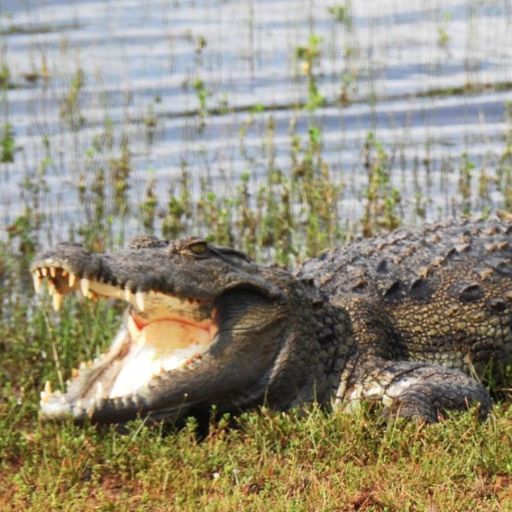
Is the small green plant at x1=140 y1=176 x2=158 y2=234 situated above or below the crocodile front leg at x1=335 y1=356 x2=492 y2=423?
above

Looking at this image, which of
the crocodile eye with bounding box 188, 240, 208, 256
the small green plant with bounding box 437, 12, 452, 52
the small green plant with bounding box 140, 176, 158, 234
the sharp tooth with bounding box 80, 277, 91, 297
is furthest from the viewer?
the small green plant with bounding box 437, 12, 452, 52

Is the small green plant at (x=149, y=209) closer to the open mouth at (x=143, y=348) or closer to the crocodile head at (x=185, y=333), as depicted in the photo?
the crocodile head at (x=185, y=333)

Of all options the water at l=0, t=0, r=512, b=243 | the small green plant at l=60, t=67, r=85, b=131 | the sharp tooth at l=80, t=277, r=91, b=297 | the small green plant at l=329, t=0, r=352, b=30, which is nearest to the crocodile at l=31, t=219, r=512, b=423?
the sharp tooth at l=80, t=277, r=91, b=297

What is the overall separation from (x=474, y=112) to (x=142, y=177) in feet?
10.1

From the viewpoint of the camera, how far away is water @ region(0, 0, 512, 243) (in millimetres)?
11320

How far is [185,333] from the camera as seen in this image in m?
6.84

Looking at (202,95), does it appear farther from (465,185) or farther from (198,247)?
(198,247)

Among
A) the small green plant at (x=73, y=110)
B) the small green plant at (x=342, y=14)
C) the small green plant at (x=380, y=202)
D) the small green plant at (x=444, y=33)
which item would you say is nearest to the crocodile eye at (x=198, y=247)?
the small green plant at (x=380, y=202)

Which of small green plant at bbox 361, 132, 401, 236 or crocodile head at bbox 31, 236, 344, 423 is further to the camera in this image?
small green plant at bbox 361, 132, 401, 236

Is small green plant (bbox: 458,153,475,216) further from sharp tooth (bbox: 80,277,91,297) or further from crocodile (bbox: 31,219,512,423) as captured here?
sharp tooth (bbox: 80,277,91,297)

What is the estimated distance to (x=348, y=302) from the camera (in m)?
7.33

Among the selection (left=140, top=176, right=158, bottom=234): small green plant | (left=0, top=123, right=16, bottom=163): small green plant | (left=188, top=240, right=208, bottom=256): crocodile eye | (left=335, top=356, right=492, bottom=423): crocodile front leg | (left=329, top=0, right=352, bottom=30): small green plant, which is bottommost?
(left=335, top=356, right=492, bottom=423): crocodile front leg

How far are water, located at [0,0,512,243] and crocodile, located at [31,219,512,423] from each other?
9.28 ft

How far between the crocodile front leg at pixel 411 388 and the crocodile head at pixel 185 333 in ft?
0.61
